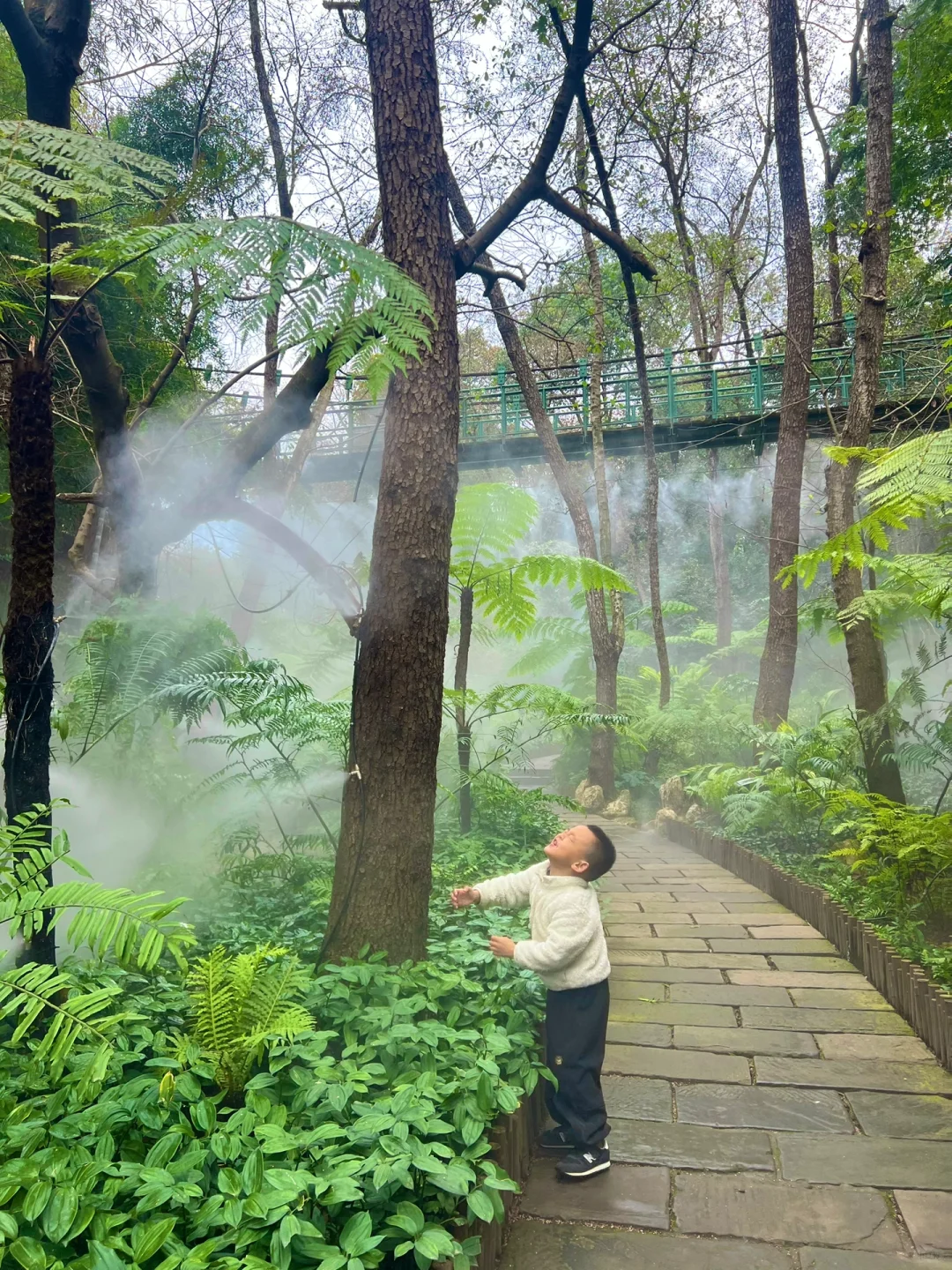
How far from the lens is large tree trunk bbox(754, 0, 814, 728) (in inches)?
355

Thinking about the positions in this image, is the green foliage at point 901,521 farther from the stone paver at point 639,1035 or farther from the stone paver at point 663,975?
the stone paver at point 639,1035

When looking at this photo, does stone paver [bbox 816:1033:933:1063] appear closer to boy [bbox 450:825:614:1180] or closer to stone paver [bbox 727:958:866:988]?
stone paver [bbox 727:958:866:988]

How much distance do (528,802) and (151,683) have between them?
10.4 feet

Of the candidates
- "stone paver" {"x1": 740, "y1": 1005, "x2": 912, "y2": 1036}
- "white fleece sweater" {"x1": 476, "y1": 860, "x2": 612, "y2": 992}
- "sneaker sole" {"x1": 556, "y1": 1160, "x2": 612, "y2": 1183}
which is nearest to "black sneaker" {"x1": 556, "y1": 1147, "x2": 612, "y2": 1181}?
"sneaker sole" {"x1": 556, "y1": 1160, "x2": 612, "y2": 1183}

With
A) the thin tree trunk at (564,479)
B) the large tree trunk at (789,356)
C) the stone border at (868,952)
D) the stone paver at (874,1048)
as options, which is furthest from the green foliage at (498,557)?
the stone paver at (874,1048)

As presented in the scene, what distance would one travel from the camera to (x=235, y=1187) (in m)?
1.78

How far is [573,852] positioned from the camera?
2975mm

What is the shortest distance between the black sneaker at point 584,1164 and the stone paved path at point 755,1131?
0.12 feet

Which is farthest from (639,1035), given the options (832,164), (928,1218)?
(832,164)

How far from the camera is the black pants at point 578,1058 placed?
108 inches

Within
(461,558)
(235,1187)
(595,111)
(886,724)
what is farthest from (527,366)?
(235,1187)

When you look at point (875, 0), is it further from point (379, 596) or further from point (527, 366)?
point (379, 596)

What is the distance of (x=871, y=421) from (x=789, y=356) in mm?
3749

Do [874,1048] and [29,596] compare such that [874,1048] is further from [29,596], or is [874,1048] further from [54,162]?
[54,162]
